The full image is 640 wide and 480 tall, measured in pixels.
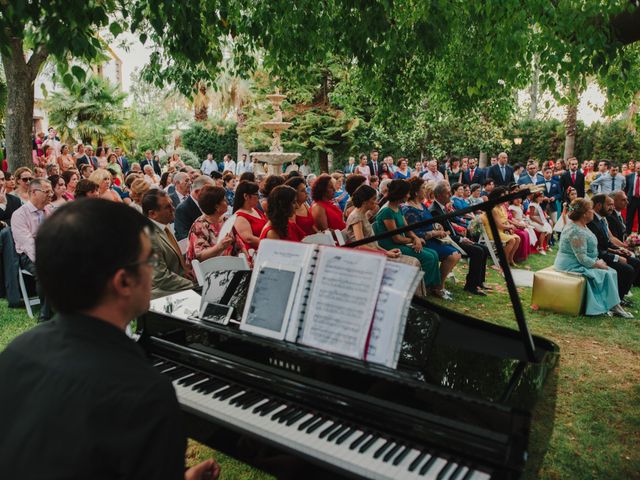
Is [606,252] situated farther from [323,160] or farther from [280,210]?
[323,160]

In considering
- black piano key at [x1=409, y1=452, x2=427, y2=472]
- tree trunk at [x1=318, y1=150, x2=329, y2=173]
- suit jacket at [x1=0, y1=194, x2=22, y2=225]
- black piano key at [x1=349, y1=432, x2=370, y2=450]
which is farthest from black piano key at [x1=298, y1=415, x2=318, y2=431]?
tree trunk at [x1=318, y1=150, x2=329, y2=173]

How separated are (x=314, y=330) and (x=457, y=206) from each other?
8.87 metres

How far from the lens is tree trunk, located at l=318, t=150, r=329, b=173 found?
2581 centimetres

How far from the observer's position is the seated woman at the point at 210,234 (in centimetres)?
539

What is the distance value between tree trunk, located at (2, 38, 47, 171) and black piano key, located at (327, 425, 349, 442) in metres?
10.6

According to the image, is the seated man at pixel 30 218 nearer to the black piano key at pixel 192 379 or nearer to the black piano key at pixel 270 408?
the black piano key at pixel 192 379

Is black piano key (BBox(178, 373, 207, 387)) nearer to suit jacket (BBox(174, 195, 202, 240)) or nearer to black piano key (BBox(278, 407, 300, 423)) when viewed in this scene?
black piano key (BBox(278, 407, 300, 423))

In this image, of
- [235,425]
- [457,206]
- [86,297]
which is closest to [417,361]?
[235,425]

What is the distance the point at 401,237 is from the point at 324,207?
121cm

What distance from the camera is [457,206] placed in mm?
10781

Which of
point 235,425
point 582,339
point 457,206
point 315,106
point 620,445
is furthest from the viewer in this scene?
point 315,106

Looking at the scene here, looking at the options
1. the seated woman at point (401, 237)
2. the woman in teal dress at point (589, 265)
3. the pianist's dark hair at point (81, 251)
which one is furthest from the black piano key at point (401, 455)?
the woman in teal dress at point (589, 265)

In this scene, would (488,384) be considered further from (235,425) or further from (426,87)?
(426,87)

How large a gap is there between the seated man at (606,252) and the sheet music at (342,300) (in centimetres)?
637
